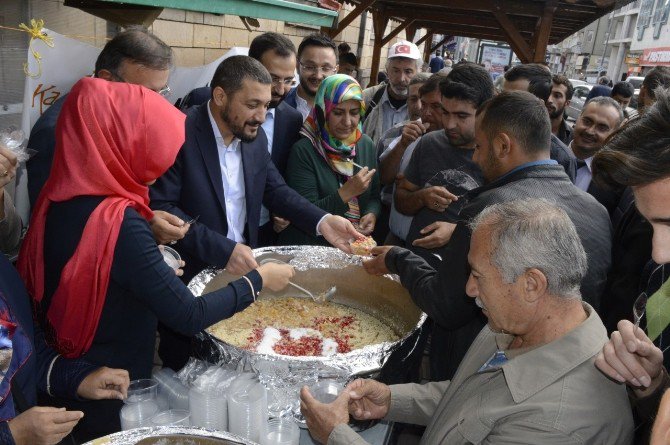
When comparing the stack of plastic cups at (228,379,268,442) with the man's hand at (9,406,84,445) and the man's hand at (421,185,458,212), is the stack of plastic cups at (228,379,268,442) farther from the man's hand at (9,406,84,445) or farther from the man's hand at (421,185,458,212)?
the man's hand at (421,185,458,212)

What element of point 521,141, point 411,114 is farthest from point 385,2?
point 521,141

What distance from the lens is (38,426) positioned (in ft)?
4.66

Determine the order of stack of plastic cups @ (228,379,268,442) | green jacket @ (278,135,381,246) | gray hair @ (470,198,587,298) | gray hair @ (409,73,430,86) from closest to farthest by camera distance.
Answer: gray hair @ (470,198,587,298) < stack of plastic cups @ (228,379,268,442) < green jacket @ (278,135,381,246) < gray hair @ (409,73,430,86)

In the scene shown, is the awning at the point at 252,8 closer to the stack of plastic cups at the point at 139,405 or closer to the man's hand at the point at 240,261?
the man's hand at the point at 240,261

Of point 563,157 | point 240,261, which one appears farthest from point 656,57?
point 240,261

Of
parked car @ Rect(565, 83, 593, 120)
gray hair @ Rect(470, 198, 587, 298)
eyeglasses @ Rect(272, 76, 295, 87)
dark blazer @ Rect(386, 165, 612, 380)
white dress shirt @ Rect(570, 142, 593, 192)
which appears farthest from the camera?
parked car @ Rect(565, 83, 593, 120)

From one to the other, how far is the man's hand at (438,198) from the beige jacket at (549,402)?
55.1 inches

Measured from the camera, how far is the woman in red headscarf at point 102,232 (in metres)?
1.61

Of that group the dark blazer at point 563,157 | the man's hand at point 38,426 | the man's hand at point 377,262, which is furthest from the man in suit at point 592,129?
the man's hand at point 38,426

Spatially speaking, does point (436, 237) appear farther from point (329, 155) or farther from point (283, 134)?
point (283, 134)

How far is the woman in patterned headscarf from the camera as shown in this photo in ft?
10.1

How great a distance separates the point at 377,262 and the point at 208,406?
117 centimetres

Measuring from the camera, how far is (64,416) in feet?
4.82

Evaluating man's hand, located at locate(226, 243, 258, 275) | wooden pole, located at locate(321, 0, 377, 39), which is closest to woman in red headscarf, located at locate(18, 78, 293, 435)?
A: man's hand, located at locate(226, 243, 258, 275)
